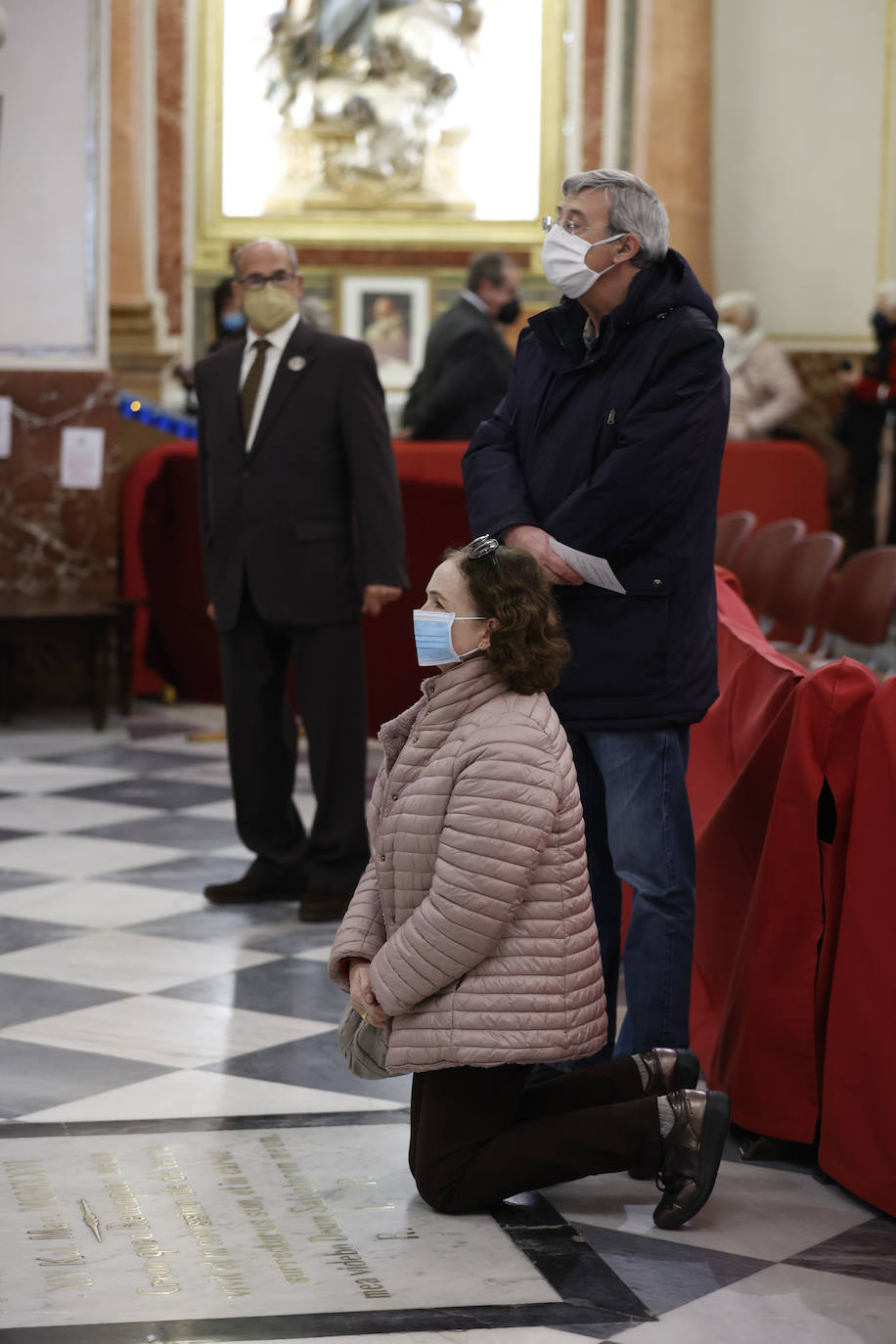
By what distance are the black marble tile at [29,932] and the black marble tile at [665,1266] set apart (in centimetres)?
208

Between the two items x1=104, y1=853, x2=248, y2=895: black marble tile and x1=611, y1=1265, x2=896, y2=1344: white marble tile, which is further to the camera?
x1=104, y1=853, x2=248, y2=895: black marble tile

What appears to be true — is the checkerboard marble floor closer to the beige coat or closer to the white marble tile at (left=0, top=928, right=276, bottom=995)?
the white marble tile at (left=0, top=928, right=276, bottom=995)

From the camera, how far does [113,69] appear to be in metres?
12.6

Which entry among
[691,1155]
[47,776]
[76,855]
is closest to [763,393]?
[47,776]

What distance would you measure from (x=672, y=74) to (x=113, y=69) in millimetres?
3613

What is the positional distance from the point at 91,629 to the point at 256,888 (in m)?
3.28

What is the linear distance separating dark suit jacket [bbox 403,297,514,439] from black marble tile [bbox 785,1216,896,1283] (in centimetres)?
512

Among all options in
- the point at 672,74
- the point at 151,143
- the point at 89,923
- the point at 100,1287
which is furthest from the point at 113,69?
the point at 100,1287

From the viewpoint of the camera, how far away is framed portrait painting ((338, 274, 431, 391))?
13.6 m

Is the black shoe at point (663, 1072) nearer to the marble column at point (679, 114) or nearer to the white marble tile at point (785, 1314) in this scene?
the white marble tile at point (785, 1314)

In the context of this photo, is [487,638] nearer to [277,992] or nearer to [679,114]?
[277,992]

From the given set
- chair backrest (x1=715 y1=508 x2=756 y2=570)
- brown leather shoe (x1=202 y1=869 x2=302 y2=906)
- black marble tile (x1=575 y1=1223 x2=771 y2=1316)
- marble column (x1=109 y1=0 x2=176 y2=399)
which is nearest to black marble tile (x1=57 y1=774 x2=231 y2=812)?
brown leather shoe (x1=202 y1=869 x2=302 y2=906)

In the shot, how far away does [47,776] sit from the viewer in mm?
6906

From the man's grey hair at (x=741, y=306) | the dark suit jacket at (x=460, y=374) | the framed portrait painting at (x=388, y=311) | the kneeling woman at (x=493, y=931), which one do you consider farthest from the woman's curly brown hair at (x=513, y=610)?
the framed portrait painting at (x=388, y=311)
